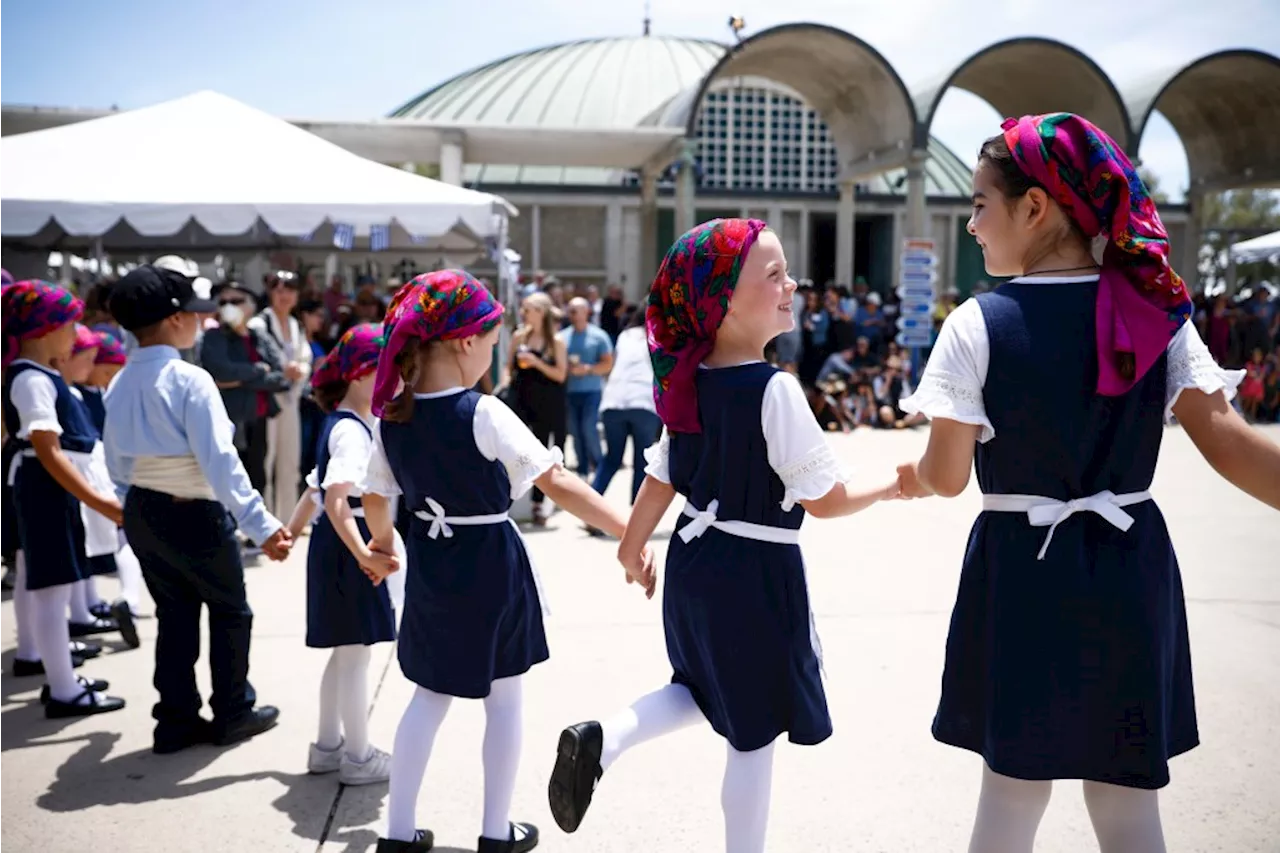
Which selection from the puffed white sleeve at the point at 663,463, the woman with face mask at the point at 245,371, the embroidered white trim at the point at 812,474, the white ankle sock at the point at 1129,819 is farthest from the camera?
the woman with face mask at the point at 245,371

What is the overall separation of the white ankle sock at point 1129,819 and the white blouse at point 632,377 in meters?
5.36

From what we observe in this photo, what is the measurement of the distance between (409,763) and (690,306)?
4.72 feet

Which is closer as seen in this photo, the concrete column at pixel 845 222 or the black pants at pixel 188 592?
the black pants at pixel 188 592

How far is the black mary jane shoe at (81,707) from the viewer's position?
4031 mm

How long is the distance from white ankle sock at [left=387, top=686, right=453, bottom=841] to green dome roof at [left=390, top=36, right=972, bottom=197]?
2564 cm

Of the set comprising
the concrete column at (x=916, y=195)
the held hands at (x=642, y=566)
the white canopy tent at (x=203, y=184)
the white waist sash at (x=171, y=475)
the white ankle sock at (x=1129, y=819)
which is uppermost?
the concrete column at (x=916, y=195)

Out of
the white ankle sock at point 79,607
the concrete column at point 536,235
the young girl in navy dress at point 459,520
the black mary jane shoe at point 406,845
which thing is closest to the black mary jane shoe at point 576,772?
the young girl in navy dress at point 459,520

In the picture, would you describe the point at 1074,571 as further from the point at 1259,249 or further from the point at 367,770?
the point at 1259,249

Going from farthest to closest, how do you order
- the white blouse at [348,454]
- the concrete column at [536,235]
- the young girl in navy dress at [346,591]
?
the concrete column at [536,235], the young girl in navy dress at [346,591], the white blouse at [348,454]

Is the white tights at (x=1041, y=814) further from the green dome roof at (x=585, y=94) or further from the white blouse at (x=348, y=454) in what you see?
the green dome roof at (x=585, y=94)

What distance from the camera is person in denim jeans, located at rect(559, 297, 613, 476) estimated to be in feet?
27.7

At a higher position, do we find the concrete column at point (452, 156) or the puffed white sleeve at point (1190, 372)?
the concrete column at point (452, 156)

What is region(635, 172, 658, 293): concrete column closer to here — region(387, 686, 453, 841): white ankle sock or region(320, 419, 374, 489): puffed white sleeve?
region(320, 419, 374, 489): puffed white sleeve

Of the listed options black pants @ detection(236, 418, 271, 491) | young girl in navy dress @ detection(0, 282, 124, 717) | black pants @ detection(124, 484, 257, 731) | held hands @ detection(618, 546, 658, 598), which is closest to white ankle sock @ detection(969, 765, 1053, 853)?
held hands @ detection(618, 546, 658, 598)
